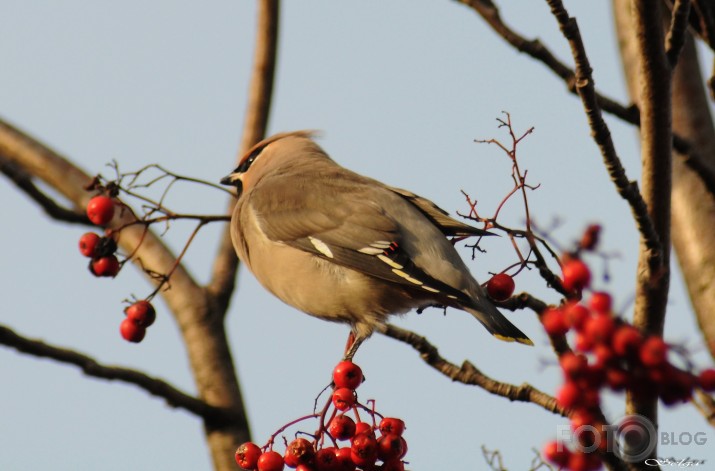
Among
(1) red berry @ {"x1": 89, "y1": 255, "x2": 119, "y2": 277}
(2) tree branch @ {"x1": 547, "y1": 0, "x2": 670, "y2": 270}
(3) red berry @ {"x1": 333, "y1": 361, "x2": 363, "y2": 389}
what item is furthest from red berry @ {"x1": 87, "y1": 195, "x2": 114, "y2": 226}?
(2) tree branch @ {"x1": 547, "y1": 0, "x2": 670, "y2": 270}

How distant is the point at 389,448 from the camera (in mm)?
3168

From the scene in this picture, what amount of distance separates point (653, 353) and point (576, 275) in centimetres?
51

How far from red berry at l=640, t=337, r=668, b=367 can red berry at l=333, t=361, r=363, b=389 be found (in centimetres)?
154

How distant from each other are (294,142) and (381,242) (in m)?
1.61

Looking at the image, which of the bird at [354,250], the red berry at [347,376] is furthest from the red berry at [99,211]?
the red berry at [347,376]

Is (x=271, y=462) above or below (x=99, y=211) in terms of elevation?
below

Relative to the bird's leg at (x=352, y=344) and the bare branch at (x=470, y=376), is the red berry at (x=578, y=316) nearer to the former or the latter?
the bare branch at (x=470, y=376)

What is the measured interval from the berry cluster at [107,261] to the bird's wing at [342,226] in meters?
0.87

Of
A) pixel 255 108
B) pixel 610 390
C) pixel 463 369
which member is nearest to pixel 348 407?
pixel 463 369

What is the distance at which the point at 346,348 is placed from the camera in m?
4.21

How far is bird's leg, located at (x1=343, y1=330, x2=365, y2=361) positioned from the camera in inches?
162

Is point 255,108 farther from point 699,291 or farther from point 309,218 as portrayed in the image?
point 699,291

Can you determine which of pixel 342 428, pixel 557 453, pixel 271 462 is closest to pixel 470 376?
pixel 342 428

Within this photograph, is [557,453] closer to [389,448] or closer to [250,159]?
[389,448]
